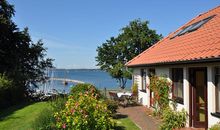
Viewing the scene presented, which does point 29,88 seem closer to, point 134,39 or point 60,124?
point 134,39

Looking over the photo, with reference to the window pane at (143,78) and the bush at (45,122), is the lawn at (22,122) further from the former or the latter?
the window pane at (143,78)

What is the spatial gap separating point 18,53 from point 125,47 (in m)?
11.1

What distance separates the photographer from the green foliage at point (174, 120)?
13914mm

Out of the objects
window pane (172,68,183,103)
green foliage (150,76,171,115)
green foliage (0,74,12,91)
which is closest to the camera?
window pane (172,68,183,103)

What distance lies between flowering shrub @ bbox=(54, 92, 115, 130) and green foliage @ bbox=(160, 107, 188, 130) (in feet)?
10.8

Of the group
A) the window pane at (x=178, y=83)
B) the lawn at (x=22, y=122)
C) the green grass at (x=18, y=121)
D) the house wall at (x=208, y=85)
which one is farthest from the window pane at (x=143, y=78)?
the green grass at (x=18, y=121)

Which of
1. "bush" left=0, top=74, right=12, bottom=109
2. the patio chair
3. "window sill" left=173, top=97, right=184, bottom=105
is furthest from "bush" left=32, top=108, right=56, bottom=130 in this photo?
the patio chair

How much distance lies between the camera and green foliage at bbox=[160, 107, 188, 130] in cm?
1391

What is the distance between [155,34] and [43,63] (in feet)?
38.6

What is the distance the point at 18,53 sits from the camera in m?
31.8

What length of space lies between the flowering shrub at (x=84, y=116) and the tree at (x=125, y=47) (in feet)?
Answer: 85.5

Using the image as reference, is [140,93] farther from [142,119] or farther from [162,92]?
[162,92]

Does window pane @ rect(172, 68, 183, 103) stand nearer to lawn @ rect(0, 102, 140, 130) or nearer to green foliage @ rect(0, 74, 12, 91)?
lawn @ rect(0, 102, 140, 130)

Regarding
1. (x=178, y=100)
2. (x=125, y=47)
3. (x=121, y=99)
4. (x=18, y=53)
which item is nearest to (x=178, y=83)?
(x=178, y=100)
